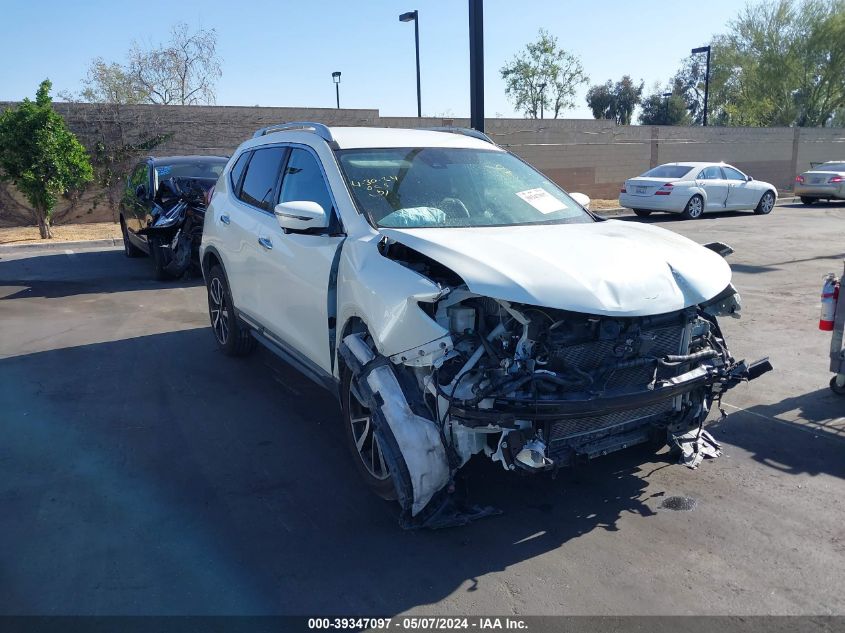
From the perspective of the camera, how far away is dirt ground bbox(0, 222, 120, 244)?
15.5 metres

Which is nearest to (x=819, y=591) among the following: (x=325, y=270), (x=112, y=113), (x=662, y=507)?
(x=662, y=507)

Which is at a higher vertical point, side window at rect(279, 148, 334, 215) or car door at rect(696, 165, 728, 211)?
side window at rect(279, 148, 334, 215)

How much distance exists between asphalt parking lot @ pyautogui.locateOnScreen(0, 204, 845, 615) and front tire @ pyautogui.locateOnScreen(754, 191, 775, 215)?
52.1 ft

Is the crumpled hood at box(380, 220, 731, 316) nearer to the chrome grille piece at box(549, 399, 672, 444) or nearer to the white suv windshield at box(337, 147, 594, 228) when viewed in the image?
the white suv windshield at box(337, 147, 594, 228)

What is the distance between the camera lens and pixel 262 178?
18.5 feet

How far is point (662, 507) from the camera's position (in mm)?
3852

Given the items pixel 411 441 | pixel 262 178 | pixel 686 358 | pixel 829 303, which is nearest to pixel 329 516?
pixel 411 441

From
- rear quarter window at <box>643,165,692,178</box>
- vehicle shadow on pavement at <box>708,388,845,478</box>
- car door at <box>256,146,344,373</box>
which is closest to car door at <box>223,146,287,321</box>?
car door at <box>256,146,344,373</box>

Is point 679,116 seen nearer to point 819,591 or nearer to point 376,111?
point 376,111

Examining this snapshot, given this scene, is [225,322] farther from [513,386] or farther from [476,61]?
[476,61]

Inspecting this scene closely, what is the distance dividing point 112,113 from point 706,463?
18.5 m

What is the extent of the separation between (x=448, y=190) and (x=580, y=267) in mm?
1497

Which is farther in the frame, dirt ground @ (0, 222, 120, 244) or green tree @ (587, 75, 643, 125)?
green tree @ (587, 75, 643, 125)

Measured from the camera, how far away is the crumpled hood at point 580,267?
3.17 meters
